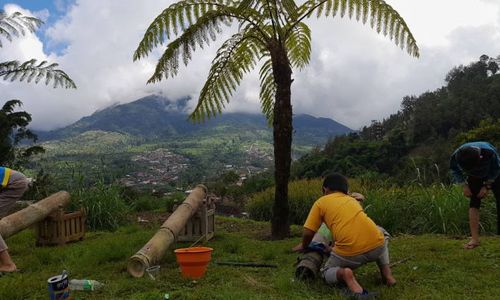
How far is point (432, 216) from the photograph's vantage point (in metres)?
9.24

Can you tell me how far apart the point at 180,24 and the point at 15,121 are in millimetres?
12250

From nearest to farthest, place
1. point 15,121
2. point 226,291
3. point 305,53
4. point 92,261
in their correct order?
1. point 226,291
2. point 92,261
3. point 305,53
4. point 15,121

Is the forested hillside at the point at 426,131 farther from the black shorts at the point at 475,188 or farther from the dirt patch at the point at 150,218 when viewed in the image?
the black shorts at the point at 475,188

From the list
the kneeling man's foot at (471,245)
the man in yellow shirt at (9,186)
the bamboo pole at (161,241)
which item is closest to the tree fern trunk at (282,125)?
the bamboo pole at (161,241)

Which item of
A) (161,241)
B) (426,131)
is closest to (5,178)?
(161,241)

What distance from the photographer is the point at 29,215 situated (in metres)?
8.30

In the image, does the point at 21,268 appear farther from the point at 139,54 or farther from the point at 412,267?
the point at 412,267

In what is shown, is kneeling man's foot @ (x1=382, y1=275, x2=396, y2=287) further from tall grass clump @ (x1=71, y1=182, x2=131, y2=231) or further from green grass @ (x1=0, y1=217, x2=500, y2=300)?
tall grass clump @ (x1=71, y1=182, x2=131, y2=231)

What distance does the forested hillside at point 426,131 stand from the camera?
156 ft

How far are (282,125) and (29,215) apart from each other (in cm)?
466

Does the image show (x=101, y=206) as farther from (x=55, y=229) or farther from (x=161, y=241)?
(x=161, y=241)

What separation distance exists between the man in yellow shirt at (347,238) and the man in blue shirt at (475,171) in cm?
229

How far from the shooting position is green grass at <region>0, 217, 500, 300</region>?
197 inches

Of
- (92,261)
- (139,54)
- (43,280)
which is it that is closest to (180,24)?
(139,54)
